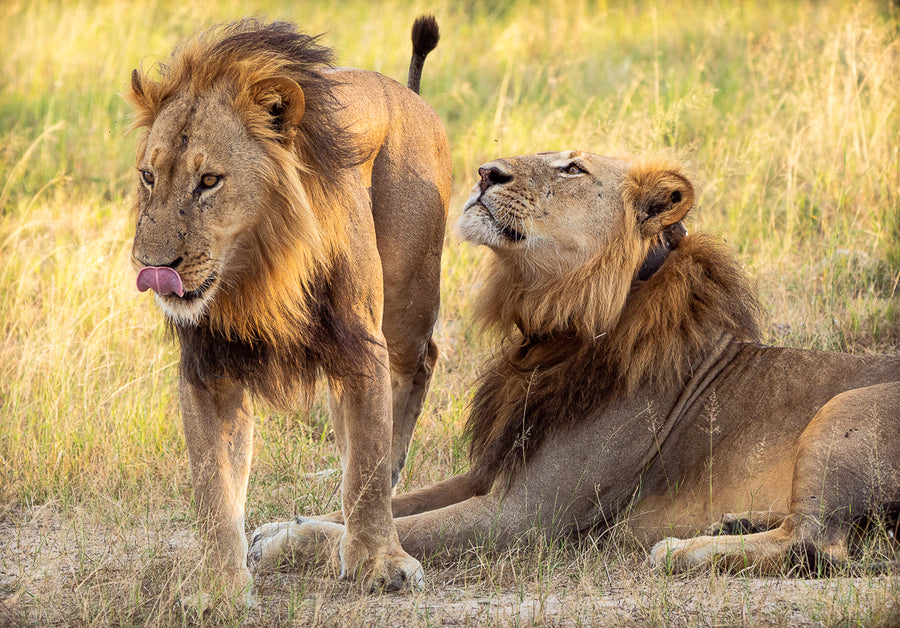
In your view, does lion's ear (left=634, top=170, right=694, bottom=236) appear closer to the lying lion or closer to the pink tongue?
the lying lion

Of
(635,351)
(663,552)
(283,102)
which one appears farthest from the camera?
(635,351)

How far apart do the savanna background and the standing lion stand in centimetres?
26

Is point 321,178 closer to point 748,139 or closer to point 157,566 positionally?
point 157,566

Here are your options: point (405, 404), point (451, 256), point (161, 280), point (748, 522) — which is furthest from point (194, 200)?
point (451, 256)

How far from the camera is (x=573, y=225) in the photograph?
11.1ft

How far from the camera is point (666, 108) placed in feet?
23.2

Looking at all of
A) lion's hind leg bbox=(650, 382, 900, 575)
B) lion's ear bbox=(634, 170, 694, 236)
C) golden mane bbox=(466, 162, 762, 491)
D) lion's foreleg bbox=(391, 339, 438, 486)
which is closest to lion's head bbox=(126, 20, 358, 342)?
golden mane bbox=(466, 162, 762, 491)

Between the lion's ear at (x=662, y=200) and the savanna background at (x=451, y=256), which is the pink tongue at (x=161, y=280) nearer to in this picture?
the savanna background at (x=451, y=256)

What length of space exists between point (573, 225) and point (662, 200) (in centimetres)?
30

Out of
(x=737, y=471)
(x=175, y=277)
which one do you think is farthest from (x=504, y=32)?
(x=175, y=277)

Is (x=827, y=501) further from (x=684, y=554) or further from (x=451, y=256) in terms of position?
(x=451, y=256)

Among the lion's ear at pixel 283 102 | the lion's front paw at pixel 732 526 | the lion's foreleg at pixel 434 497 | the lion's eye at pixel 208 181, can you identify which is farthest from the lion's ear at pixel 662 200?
the lion's eye at pixel 208 181

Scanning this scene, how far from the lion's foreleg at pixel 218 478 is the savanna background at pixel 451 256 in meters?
0.12

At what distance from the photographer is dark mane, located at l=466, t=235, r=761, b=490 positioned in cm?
331
